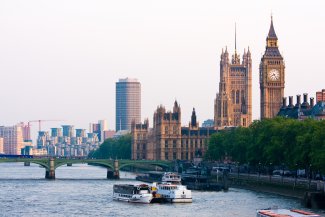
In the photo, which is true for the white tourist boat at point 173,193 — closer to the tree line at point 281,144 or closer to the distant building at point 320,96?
the tree line at point 281,144

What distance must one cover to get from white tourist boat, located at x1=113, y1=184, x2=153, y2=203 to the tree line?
16.0 meters

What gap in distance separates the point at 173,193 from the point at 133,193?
13.6 feet

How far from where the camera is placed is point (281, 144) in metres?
122

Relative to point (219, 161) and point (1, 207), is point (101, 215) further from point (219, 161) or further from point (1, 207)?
point (219, 161)

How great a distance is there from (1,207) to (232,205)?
21.3m

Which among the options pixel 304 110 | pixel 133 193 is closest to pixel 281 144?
pixel 133 193

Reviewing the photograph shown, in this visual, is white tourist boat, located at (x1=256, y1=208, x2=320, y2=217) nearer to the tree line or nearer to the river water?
the river water

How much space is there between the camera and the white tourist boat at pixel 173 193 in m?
108

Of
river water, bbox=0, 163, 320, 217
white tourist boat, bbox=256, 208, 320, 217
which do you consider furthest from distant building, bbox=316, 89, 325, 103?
white tourist boat, bbox=256, 208, 320, 217

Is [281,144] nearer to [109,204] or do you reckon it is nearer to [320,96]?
[109,204]

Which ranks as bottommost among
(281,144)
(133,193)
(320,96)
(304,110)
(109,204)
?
(109,204)

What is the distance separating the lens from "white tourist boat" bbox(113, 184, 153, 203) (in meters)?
108

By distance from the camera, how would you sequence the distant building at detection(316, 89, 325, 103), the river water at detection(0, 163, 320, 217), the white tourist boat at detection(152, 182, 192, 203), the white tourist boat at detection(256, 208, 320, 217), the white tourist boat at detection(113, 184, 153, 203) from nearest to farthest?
the white tourist boat at detection(256, 208, 320, 217)
the river water at detection(0, 163, 320, 217)
the white tourist boat at detection(152, 182, 192, 203)
the white tourist boat at detection(113, 184, 153, 203)
the distant building at detection(316, 89, 325, 103)

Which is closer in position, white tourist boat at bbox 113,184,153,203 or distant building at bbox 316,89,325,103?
white tourist boat at bbox 113,184,153,203
